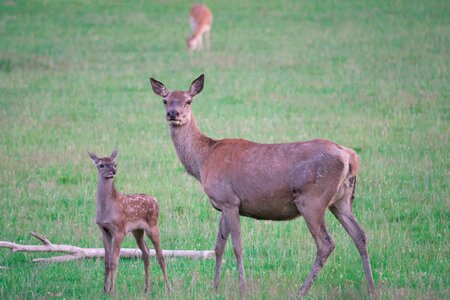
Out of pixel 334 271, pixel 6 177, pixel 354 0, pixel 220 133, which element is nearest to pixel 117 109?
pixel 220 133

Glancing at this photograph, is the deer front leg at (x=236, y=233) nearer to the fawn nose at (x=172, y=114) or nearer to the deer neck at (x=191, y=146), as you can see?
the deer neck at (x=191, y=146)

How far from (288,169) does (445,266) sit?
1838mm

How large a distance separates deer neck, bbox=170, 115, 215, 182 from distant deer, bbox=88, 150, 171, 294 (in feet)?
2.34

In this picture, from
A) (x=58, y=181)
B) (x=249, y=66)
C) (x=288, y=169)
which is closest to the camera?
(x=288, y=169)

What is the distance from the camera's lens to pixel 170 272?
8.87 metres

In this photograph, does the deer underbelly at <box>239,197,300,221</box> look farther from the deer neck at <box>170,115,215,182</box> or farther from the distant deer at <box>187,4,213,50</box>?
the distant deer at <box>187,4,213,50</box>

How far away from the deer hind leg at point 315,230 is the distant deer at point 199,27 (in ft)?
66.3

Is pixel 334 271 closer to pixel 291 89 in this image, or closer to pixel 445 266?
pixel 445 266

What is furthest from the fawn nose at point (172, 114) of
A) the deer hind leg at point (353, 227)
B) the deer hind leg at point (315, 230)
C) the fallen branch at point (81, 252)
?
the deer hind leg at point (353, 227)

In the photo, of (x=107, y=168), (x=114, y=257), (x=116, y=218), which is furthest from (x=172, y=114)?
(x=114, y=257)

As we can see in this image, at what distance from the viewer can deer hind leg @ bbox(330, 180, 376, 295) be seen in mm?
8078

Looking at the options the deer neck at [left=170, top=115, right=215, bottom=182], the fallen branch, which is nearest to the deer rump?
the deer neck at [left=170, top=115, right=215, bottom=182]

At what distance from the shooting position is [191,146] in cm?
902

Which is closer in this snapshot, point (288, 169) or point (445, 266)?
point (288, 169)
